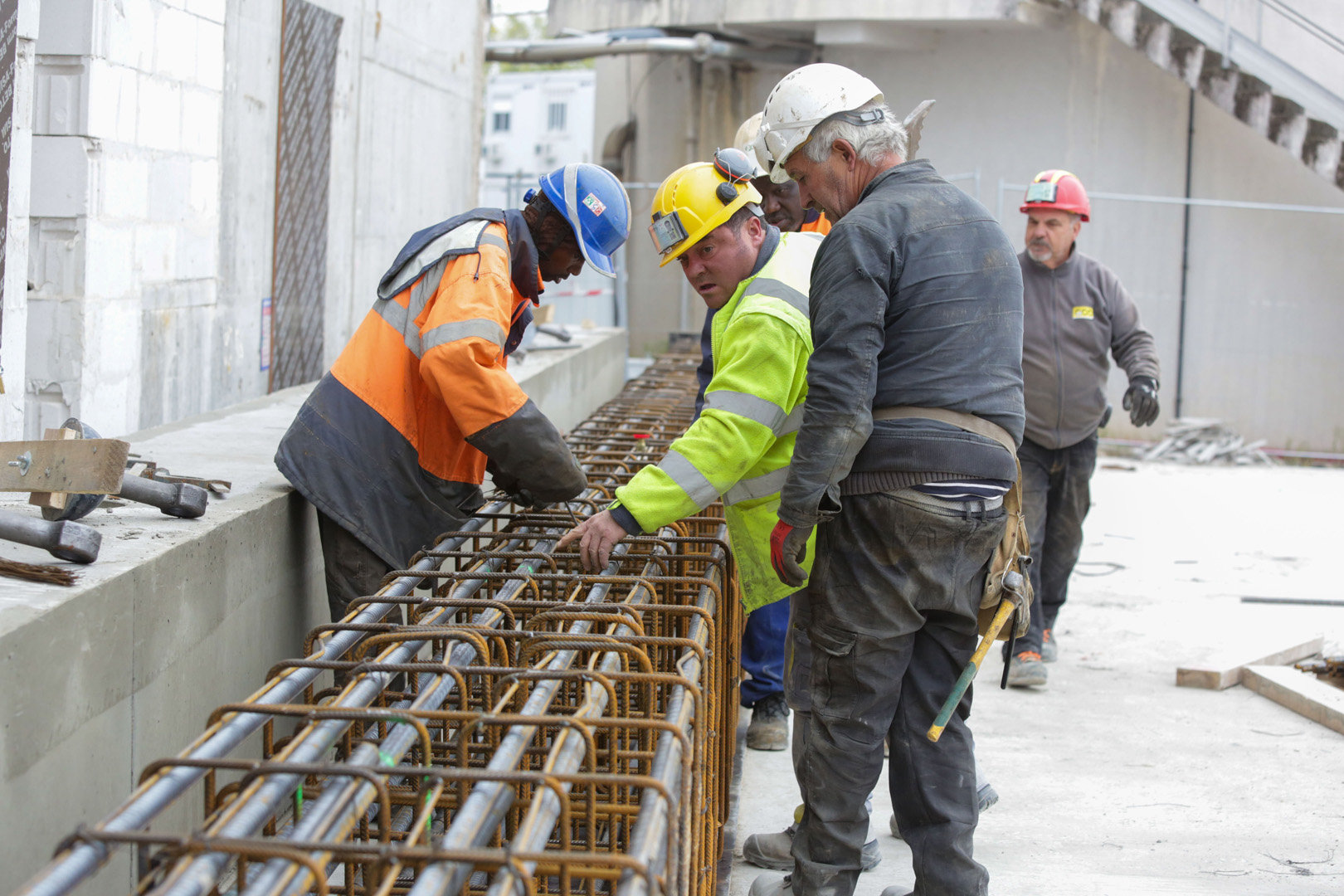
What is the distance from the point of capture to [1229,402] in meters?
15.0

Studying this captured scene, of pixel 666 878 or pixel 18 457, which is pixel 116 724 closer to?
pixel 18 457

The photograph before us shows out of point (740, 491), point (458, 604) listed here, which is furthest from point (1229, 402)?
point (458, 604)

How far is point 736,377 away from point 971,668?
0.99 metres

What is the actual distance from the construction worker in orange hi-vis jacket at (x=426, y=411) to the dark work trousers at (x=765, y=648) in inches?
51.6

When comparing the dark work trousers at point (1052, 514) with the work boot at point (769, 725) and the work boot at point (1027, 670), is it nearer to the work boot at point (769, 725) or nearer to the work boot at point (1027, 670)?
the work boot at point (1027, 670)

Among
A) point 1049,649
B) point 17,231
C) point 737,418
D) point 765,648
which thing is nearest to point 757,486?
point 737,418

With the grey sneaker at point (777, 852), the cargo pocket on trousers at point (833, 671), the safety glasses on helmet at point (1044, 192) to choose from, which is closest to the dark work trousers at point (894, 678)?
the cargo pocket on trousers at point (833, 671)

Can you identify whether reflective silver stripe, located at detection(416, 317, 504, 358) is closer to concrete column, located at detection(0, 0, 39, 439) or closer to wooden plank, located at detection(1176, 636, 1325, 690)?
concrete column, located at detection(0, 0, 39, 439)

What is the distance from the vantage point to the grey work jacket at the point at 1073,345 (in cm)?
599

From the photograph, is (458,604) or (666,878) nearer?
(666,878)

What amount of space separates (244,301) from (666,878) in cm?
591

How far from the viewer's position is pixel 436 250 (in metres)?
3.92

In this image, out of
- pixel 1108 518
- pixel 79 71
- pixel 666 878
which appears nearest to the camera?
pixel 666 878

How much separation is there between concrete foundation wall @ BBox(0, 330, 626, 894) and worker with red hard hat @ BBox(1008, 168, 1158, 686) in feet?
11.1
